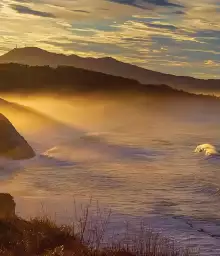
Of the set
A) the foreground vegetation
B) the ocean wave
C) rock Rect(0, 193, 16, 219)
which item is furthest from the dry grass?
the ocean wave

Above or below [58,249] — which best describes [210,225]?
below

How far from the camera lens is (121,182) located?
21.3 meters

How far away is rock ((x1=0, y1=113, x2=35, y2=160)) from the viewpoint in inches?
1001

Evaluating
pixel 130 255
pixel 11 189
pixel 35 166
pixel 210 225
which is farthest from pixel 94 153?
pixel 130 255

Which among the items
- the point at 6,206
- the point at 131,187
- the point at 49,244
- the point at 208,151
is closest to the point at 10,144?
the point at 131,187

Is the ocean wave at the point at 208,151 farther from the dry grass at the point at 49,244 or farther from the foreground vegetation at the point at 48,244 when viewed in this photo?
the foreground vegetation at the point at 48,244

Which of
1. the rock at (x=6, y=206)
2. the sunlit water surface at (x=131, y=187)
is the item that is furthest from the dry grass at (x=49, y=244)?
the sunlit water surface at (x=131, y=187)

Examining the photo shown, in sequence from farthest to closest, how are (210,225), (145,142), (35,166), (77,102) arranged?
1. (77,102)
2. (145,142)
3. (35,166)
4. (210,225)

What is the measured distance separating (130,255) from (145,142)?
105 ft

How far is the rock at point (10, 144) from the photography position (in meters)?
25.4

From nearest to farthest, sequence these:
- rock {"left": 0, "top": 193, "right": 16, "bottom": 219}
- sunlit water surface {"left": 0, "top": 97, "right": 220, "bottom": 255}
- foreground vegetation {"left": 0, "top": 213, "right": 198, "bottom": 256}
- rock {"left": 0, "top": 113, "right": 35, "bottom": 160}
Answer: foreground vegetation {"left": 0, "top": 213, "right": 198, "bottom": 256}, rock {"left": 0, "top": 193, "right": 16, "bottom": 219}, sunlit water surface {"left": 0, "top": 97, "right": 220, "bottom": 255}, rock {"left": 0, "top": 113, "right": 35, "bottom": 160}

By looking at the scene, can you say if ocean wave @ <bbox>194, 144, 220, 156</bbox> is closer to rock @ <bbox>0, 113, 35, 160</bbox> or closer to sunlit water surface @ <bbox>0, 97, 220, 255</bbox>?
sunlit water surface @ <bbox>0, 97, 220, 255</bbox>

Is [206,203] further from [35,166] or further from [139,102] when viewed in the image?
[139,102]

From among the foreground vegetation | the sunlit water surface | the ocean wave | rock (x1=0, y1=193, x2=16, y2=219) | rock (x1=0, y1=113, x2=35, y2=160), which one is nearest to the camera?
the foreground vegetation
